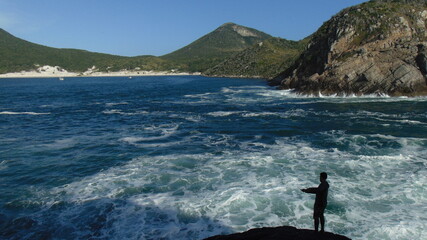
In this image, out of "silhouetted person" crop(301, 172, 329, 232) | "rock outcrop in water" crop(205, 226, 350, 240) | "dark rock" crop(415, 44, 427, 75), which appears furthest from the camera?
"dark rock" crop(415, 44, 427, 75)

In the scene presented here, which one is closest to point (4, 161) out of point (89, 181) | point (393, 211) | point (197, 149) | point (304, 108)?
point (89, 181)

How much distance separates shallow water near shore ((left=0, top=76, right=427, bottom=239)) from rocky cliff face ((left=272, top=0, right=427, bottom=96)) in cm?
2598

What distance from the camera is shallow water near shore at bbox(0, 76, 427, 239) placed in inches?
599

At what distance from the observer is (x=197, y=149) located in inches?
1095

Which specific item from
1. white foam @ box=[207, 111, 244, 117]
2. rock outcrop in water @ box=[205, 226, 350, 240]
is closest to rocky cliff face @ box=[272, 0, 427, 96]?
white foam @ box=[207, 111, 244, 117]

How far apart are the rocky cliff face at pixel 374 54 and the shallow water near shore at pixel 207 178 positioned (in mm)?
25984

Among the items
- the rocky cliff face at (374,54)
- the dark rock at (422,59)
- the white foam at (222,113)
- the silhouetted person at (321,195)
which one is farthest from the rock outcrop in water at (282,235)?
the dark rock at (422,59)

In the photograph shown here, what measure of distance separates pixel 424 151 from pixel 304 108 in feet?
86.9

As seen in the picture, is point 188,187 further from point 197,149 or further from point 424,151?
point 424,151

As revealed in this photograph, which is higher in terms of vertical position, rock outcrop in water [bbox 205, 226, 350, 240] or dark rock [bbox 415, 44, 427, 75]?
dark rock [bbox 415, 44, 427, 75]

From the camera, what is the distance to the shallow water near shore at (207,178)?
49.9 ft

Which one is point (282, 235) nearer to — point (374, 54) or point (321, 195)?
point (321, 195)

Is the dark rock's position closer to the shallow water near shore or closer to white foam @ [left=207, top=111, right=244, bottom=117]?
the shallow water near shore

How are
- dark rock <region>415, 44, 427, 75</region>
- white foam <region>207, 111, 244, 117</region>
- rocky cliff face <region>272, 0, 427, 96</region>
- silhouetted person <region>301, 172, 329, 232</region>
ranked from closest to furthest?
silhouetted person <region>301, 172, 329, 232</region>, white foam <region>207, 111, 244, 117</region>, dark rock <region>415, 44, 427, 75</region>, rocky cliff face <region>272, 0, 427, 96</region>
